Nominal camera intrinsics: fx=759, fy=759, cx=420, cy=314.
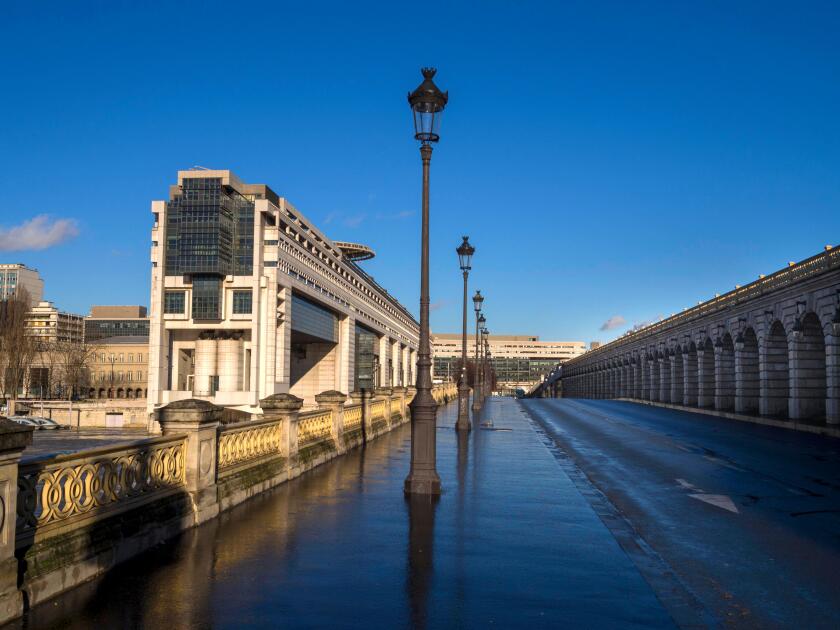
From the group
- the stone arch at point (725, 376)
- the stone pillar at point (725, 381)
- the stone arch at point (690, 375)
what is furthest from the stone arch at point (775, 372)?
the stone arch at point (690, 375)

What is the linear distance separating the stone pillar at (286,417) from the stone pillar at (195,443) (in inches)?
156

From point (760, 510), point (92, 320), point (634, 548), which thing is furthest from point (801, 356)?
point (92, 320)

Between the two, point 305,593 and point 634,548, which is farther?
point 634,548

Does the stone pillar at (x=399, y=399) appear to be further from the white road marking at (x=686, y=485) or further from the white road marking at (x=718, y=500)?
the white road marking at (x=718, y=500)

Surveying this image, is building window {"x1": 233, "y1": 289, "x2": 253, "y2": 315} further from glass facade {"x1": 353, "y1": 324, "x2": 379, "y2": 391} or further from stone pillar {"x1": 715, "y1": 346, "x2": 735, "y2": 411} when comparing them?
stone pillar {"x1": 715, "y1": 346, "x2": 735, "y2": 411}

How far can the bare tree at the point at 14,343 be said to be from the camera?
295 feet

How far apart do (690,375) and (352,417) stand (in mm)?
44060

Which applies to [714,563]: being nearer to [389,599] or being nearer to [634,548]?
[634,548]

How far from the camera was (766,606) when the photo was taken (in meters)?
7.03

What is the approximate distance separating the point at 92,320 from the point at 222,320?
11844cm

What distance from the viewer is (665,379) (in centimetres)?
6894

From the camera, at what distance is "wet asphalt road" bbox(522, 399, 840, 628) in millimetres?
7148

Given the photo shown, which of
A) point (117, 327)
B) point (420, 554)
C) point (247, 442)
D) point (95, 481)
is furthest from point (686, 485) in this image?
point (117, 327)

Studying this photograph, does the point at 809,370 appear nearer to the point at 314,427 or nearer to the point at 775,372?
the point at 775,372
